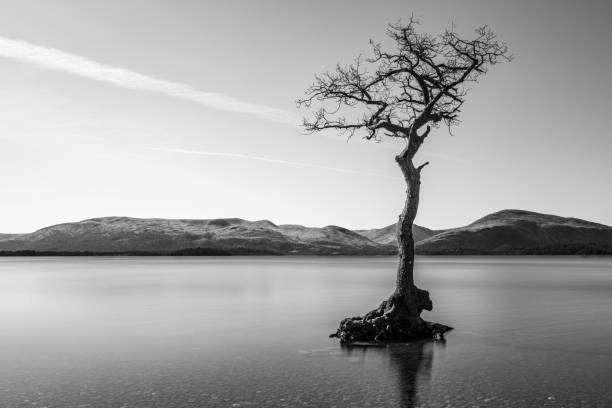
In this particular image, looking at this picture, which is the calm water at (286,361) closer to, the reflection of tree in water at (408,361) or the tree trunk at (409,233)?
the reflection of tree in water at (408,361)

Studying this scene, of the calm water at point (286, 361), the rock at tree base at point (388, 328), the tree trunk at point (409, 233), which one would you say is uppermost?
the tree trunk at point (409, 233)

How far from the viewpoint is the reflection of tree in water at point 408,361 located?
13.6m

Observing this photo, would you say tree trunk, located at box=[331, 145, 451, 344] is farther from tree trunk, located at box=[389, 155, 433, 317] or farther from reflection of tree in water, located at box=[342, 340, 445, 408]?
reflection of tree in water, located at box=[342, 340, 445, 408]

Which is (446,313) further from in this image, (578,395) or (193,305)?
(578,395)

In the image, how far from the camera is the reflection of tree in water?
13570 millimetres

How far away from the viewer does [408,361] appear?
1734cm

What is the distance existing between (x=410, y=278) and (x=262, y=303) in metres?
19.7

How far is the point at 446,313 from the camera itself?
33.1 meters

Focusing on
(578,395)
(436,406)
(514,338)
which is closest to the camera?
(436,406)

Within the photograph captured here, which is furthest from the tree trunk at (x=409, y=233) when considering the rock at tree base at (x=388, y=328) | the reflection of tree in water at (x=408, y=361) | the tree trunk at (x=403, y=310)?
the reflection of tree in water at (x=408, y=361)

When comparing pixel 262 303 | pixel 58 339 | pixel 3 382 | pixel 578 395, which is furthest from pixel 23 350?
pixel 262 303

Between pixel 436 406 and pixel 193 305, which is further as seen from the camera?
pixel 193 305

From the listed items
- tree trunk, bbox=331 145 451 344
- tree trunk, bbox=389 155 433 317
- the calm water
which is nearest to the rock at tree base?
tree trunk, bbox=331 145 451 344

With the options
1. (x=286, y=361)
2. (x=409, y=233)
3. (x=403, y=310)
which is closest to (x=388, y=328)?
(x=403, y=310)
